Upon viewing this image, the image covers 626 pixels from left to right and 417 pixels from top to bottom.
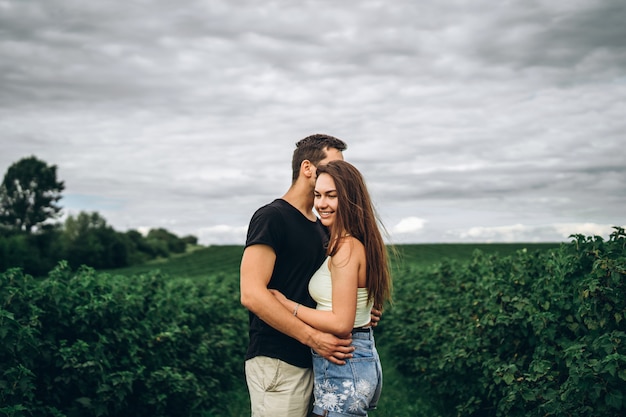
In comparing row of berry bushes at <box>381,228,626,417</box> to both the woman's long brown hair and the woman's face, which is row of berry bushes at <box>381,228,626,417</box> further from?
the woman's face

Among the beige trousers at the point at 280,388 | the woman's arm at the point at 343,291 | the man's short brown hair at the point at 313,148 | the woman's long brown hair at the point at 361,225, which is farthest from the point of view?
the man's short brown hair at the point at 313,148

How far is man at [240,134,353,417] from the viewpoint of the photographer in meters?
3.26

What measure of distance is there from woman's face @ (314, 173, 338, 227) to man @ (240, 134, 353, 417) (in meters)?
0.22

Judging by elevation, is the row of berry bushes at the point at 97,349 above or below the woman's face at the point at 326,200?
below

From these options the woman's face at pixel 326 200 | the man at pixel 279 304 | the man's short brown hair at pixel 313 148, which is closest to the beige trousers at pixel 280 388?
the man at pixel 279 304

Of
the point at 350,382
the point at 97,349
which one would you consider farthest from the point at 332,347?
the point at 97,349

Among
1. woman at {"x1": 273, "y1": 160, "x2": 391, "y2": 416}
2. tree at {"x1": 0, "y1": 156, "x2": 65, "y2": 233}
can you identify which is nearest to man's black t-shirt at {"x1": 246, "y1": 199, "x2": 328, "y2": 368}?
woman at {"x1": 273, "y1": 160, "x2": 391, "y2": 416}

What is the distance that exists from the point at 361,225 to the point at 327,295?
449 mm

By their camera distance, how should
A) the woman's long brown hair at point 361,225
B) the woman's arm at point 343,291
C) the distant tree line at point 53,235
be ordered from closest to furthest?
the woman's arm at point 343,291, the woman's long brown hair at point 361,225, the distant tree line at point 53,235

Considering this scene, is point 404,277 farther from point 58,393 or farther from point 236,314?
point 58,393

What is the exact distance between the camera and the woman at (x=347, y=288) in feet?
10.5

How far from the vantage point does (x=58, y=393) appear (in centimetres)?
535

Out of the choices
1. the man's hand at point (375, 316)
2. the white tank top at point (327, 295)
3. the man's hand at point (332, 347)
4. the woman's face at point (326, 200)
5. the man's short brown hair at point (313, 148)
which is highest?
the man's short brown hair at point (313, 148)

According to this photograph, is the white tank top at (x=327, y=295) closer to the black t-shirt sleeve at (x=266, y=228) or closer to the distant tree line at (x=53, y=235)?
the black t-shirt sleeve at (x=266, y=228)
